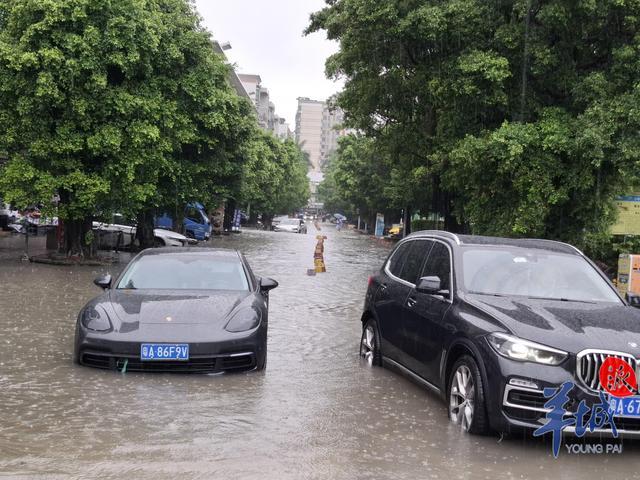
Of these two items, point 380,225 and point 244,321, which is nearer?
point 244,321

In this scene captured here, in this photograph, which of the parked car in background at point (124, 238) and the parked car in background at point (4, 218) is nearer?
the parked car in background at point (124, 238)

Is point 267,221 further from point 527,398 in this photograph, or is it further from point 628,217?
point 527,398

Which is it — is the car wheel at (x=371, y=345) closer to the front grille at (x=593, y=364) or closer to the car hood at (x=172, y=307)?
the car hood at (x=172, y=307)

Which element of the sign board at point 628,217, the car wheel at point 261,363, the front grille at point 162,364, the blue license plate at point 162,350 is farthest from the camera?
the sign board at point 628,217

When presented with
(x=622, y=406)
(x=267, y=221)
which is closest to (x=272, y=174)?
(x=267, y=221)

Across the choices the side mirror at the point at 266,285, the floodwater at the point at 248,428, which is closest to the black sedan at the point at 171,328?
the floodwater at the point at 248,428

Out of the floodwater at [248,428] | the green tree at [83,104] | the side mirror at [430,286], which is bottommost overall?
the floodwater at [248,428]

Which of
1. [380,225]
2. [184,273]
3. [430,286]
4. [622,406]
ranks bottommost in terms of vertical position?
[622,406]

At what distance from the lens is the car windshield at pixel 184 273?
880 centimetres

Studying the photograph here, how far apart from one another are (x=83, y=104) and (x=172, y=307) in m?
13.7

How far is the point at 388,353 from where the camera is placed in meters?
8.30

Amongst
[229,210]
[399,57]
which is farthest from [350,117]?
[229,210]

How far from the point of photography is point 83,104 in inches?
786

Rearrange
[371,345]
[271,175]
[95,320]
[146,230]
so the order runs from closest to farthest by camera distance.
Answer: [95,320] < [371,345] < [146,230] < [271,175]
